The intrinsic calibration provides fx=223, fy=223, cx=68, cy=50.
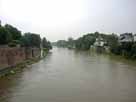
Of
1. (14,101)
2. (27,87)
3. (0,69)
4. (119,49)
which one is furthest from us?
(119,49)

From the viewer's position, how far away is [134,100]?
9852 millimetres

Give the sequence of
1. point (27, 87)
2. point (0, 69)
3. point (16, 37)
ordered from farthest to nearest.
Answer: point (16, 37)
point (0, 69)
point (27, 87)

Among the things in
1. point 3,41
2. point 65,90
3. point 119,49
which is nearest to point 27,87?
point 65,90

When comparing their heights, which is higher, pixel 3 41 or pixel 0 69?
pixel 3 41

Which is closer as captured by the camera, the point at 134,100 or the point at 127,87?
the point at 134,100

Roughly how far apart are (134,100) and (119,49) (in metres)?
34.5

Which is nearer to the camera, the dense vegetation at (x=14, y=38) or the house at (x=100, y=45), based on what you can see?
the dense vegetation at (x=14, y=38)

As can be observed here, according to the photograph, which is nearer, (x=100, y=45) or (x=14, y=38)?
(x=14, y=38)

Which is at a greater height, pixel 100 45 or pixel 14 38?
pixel 14 38

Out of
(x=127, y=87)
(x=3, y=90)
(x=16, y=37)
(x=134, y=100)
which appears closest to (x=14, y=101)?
(x=3, y=90)

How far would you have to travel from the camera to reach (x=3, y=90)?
11.6 meters

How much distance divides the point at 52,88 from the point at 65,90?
922 millimetres

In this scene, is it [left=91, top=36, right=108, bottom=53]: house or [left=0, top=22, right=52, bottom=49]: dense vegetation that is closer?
[left=0, top=22, right=52, bottom=49]: dense vegetation

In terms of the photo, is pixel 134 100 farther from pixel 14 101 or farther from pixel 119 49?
pixel 119 49
